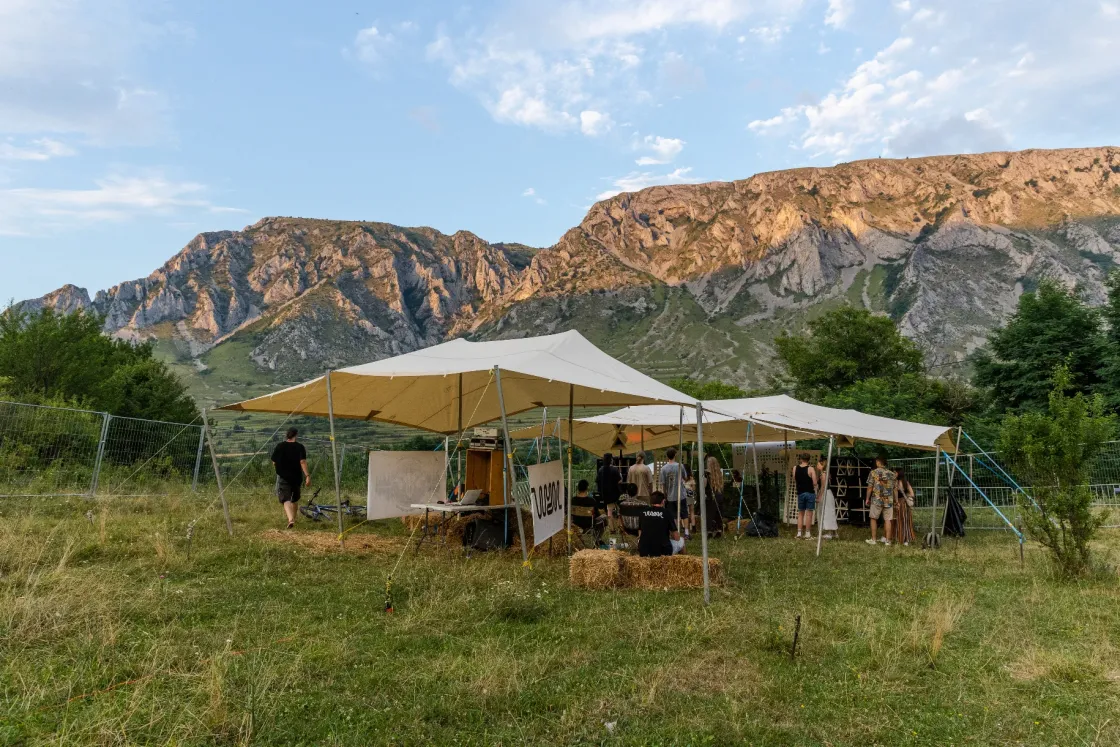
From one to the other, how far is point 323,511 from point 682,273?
501 ft

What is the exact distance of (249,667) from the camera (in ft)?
14.4

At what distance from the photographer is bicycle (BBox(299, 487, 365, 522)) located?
13008mm

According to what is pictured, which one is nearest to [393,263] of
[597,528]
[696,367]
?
[696,367]

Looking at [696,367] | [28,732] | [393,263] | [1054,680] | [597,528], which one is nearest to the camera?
[28,732]

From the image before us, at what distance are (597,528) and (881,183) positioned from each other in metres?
169

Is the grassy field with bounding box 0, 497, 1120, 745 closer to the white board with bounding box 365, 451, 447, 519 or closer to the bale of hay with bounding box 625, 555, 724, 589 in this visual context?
the bale of hay with bounding box 625, 555, 724, 589

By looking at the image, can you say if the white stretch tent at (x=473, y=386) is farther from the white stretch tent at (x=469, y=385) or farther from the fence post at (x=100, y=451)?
the fence post at (x=100, y=451)

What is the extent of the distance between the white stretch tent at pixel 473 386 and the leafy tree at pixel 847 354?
130 feet

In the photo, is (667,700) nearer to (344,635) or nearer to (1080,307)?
(344,635)

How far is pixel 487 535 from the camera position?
32.7ft

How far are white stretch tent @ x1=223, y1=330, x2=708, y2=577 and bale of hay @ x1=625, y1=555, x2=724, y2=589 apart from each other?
0.79m

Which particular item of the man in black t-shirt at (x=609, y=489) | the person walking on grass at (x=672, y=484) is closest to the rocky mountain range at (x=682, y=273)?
the man in black t-shirt at (x=609, y=489)

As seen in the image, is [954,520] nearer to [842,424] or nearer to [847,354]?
[842,424]

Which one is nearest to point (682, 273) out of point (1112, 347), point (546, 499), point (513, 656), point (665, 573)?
point (1112, 347)
